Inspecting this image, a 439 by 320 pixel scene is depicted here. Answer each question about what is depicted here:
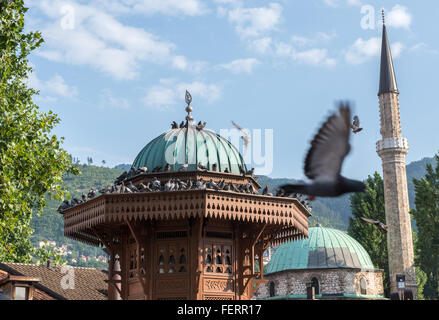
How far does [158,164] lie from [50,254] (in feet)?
57.7

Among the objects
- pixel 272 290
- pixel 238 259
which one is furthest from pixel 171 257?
pixel 272 290

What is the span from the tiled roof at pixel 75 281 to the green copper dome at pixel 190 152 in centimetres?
1337

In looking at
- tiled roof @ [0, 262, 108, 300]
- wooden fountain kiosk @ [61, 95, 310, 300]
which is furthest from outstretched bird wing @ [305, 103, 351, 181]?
tiled roof @ [0, 262, 108, 300]

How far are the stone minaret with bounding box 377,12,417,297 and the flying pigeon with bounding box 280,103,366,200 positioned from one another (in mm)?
48627

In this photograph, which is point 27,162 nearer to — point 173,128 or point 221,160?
point 173,128

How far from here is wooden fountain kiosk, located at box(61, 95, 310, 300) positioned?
1588 centimetres

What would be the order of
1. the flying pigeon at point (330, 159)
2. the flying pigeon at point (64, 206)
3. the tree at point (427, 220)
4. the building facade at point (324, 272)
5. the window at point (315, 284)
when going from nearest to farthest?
the flying pigeon at point (330, 159) < the flying pigeon at point (64, 206) < the tree at point (427, 220) < the building facade at point (324, 272) < the window at point (315, 284)

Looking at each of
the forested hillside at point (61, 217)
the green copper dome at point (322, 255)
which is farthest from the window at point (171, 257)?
the forested hillside at point (61, 217)

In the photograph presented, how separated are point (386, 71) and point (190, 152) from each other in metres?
43.9

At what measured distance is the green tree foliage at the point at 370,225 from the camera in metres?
57.8

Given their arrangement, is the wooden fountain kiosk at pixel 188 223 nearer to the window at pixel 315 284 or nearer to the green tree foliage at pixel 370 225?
the window at pixel 315 284

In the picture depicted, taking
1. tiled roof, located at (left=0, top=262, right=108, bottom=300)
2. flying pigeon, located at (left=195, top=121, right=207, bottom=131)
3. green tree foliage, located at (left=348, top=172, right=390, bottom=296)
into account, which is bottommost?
tiled roof, located at (left=0, top=262, right=108, bottom=300)

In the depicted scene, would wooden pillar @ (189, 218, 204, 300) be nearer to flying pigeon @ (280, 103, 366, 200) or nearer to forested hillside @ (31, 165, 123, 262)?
flying pigeon @ (280, 103, 366, 200)
